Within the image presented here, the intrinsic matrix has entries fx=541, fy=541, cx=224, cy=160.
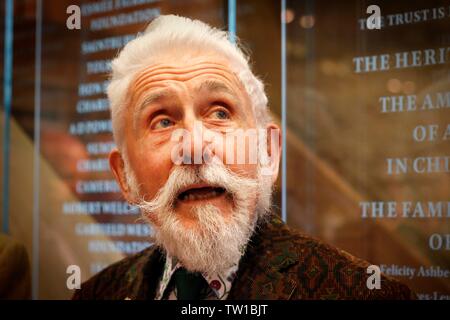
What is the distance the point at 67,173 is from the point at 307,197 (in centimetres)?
113

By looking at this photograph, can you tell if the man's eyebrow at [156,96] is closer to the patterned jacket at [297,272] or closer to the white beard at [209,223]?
the white beard at [209,223]

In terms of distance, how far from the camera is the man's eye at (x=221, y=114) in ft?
5.34

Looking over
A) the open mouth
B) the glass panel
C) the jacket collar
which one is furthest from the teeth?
the glass panel

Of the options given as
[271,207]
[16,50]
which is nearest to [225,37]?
[271,207]

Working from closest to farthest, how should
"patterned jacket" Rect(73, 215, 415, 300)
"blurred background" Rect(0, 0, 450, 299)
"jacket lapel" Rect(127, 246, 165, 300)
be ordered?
"patterned jacket" Rect(73, 215, 415, 300) < "blurred background" Rect(0, 0, 450, 299) < "jacket lapel" Rect(127, 246, 165, 300)

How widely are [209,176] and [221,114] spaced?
20cm

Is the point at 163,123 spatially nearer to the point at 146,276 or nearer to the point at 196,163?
the point at 196,163

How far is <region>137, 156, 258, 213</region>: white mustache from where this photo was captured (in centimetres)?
156

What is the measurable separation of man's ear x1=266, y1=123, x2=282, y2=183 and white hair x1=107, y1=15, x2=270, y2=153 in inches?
1.4

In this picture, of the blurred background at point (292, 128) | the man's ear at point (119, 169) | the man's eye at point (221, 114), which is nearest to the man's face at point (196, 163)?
the man's eye at point (221, 114)

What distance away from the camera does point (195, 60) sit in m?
1.65

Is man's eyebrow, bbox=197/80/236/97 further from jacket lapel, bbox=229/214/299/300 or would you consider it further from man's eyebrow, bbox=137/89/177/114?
jacket lapel, bbox=229/214/299/300

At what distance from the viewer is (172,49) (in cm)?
167
